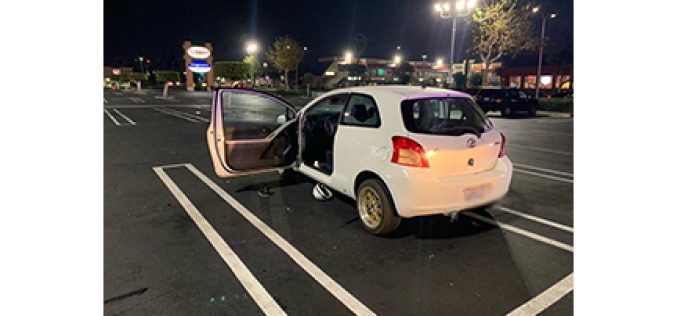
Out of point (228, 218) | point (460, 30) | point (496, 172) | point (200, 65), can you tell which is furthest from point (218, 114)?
point (200, 65)

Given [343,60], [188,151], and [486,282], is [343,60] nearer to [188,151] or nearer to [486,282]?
[188,151]

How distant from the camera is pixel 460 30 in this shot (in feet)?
107

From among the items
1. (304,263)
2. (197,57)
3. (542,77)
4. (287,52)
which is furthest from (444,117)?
(197,57)

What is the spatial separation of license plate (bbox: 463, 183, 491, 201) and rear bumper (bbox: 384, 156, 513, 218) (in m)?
0.02

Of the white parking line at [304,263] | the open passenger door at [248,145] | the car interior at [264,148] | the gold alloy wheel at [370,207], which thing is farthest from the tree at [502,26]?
the gold alloy wheel at [370,207]

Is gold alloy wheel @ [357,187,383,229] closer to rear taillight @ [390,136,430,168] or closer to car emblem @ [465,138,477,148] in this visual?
rear taillight @ [390,136,430,168]

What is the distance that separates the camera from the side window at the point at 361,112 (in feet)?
13.8

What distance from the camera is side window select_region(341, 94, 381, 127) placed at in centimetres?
421

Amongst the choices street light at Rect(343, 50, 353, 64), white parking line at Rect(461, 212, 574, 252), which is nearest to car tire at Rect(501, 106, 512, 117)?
white parking line at Rect(461, 212, 574, 252)

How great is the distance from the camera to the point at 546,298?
3.06m

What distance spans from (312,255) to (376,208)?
844 millimetres

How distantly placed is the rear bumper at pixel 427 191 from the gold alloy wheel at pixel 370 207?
28cm

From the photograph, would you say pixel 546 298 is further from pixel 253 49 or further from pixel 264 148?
pixel 253 49

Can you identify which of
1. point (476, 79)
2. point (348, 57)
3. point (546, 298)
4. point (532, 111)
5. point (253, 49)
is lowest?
point (546, 298)
